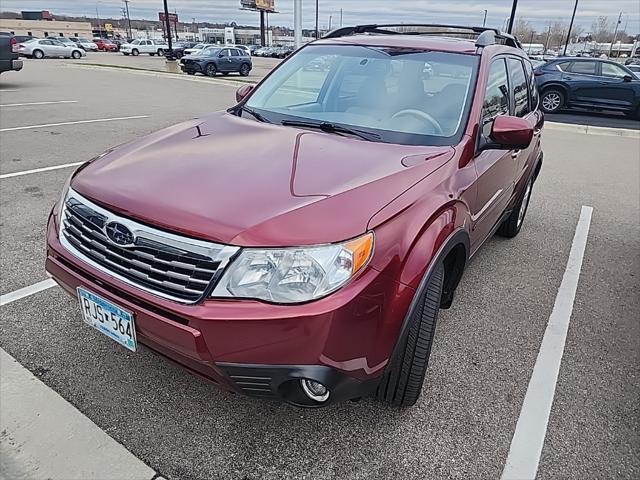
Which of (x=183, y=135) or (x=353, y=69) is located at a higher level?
(x=353, y=69)

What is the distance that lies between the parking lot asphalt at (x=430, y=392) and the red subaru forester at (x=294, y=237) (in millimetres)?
292

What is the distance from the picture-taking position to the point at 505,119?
2676 millimetres

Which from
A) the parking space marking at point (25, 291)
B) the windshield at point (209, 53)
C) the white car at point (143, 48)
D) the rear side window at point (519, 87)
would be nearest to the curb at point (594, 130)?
the rear side window at point (519, 87)

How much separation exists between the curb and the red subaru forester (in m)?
10.2

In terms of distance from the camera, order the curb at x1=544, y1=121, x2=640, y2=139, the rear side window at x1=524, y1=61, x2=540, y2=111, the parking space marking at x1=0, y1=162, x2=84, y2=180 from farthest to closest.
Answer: the curb at x1=544, y1=121, x2=640, y2=139 < the parking space marking at x1=0, y1=162, x2=84, y2=180 < the rear side window at x1=524, y1=61, x2=540, y2=111

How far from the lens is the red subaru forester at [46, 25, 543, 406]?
1.66 metres

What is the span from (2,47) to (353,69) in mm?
12796

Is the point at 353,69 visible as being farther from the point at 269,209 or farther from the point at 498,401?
the point at 498,401

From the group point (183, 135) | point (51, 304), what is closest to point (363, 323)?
point (183, 135)

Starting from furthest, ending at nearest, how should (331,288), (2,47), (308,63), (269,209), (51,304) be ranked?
(2,47), (308,63), (51,304), (269,209), (331,288)

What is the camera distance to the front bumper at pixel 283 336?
5.37 ft

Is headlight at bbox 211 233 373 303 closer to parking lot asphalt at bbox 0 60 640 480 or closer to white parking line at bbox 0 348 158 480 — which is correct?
parking lot asphalt at bbox 0 60 640 480

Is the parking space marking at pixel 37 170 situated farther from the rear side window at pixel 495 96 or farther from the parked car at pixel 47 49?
the parked car at pixel 47 49

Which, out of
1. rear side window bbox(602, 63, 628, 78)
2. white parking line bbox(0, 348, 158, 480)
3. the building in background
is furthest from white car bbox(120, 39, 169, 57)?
white parking line bbox(0, 348, 158, 480)
